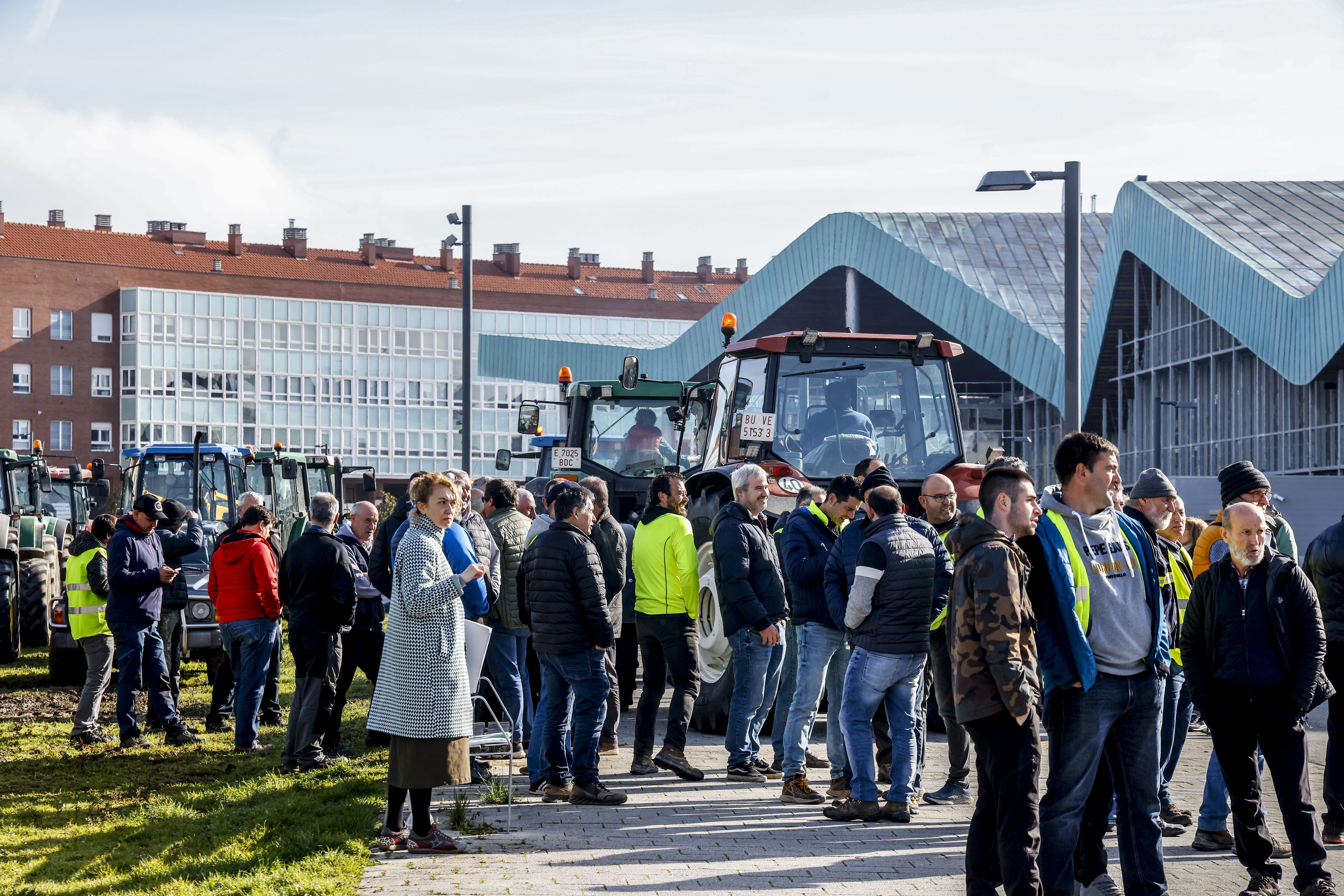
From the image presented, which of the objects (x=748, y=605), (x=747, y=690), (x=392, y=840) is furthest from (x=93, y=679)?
(x=748, y=605)

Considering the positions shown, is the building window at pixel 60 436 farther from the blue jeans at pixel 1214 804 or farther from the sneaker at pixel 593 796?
the blue jeans at pixel 1214 804

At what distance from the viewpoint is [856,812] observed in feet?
27.7

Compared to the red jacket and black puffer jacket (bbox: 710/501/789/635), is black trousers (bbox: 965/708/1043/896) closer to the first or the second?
black puffer jacket (bbox: 710/501/789/635)

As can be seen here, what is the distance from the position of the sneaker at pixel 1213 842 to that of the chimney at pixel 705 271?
108 meters

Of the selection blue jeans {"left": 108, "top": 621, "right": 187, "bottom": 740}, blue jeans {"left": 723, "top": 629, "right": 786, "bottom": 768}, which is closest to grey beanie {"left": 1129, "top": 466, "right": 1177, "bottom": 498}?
blue jeans {"left": 723, "top": 629, "right": 786, "bottom": 768}

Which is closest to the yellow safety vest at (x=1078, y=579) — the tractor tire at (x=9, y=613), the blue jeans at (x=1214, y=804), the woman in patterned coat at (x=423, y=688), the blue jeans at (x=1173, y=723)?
the blue jeans at (x=1173, y=723)

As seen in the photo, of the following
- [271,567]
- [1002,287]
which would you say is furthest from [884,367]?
[1002,287]

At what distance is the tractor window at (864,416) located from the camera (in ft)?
44.0

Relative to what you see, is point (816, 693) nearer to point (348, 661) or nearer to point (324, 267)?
point (348, 661)

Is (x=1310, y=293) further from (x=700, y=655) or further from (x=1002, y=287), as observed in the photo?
(x=700, y=655)

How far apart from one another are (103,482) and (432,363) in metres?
78.0

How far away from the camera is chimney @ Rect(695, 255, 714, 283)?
11531cm

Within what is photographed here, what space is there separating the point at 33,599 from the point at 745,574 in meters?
12.6

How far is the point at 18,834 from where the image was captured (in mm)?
8727
